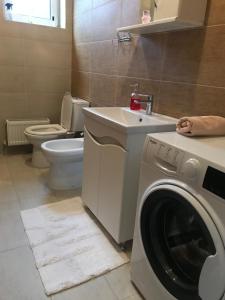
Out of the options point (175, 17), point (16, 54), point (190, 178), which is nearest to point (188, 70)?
point (175, 17)

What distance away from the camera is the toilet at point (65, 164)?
2123 mm

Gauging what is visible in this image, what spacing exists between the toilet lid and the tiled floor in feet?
2.08

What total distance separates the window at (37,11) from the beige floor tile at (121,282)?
2.72m

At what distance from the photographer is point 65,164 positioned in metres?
2.25

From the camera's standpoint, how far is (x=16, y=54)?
109 inches

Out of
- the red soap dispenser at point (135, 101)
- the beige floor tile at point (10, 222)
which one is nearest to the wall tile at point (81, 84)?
the red soap dispenser at point (135, 101)

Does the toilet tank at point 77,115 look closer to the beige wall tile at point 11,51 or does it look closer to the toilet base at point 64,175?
the toilet base at point 64,175

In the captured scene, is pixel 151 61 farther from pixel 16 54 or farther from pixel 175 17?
pixel 16 54

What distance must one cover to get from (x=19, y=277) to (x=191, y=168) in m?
1.12

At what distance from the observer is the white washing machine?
78 cm

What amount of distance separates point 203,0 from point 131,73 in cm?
78

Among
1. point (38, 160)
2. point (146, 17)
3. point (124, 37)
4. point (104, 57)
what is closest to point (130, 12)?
point (124, 37)

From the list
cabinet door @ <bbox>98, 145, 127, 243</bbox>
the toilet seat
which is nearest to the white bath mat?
cabinet door @ <bbox>98, 145, 127, 243</bbox>

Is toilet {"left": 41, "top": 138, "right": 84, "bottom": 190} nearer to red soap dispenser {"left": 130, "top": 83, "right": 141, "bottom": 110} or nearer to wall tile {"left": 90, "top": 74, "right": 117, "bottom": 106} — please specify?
wall tile {"left": 90, "top": 74, "right": 117, "bottom": 106}
